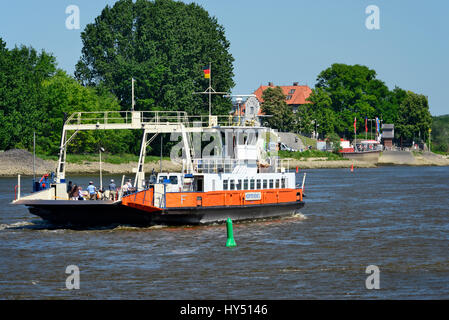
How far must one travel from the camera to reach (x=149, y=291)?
27.9 metres

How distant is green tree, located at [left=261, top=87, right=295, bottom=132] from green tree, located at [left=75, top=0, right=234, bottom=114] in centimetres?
2544

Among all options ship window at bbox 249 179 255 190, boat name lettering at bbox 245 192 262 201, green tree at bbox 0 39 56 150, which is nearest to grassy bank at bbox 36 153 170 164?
green tree at bbox 0 39 56 150

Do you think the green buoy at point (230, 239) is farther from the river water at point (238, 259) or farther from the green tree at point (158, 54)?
the green tree at point (158, 54)

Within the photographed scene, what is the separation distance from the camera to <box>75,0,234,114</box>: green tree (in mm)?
115688

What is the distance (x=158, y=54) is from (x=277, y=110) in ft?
149

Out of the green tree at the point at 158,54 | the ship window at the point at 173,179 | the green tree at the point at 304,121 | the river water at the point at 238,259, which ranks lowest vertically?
the river water at the point at 238,259

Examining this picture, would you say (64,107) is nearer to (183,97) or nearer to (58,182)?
(183,97)

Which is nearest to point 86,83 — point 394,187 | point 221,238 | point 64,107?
point 64,107

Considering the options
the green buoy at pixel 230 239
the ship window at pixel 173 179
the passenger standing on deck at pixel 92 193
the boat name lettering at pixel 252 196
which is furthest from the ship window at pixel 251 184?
the passenger standing on deck at pixel 92 193

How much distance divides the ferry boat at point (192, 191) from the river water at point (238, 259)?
886 millimetres

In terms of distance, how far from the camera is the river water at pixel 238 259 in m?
28.1

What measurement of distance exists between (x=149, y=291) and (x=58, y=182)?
1747 centimetres

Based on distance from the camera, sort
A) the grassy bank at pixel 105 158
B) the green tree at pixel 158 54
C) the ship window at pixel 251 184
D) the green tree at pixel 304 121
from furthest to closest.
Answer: the green tree at pixel 304 121 < the green tree at pixel 158 54 < the grassy bank at pixel 105 158 < the ship window at pixel 251 184

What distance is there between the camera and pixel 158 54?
117562 millimetres
